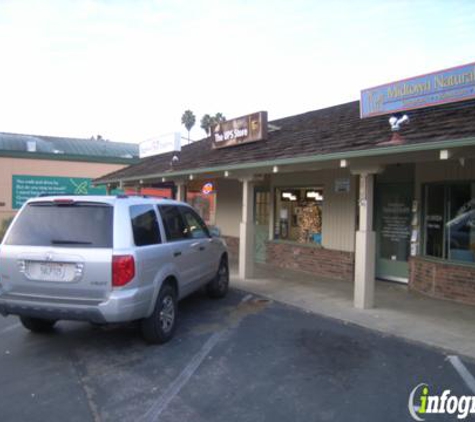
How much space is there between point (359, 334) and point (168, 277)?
107 inches

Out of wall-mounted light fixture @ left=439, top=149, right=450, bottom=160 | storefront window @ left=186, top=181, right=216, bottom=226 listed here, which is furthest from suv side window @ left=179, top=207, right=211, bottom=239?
storefront window @ left=186, top=181, right=216, bottom=226

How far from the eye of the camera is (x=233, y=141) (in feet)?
38.2

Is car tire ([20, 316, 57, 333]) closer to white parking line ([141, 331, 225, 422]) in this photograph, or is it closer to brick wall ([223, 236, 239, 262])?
white parking line ([141, 331, 225, 422])

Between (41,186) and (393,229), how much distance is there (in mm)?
18713

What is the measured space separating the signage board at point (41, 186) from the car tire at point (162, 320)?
56.9ft

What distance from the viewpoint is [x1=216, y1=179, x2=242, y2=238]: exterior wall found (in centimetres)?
1390

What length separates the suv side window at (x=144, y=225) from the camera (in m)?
4.98

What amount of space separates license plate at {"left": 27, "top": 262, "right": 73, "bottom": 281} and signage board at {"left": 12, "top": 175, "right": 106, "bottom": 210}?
57.8 feet

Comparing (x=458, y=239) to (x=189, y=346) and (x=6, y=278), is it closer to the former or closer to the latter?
(x=189, y=346)

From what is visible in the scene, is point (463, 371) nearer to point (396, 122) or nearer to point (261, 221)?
point (396, 122)

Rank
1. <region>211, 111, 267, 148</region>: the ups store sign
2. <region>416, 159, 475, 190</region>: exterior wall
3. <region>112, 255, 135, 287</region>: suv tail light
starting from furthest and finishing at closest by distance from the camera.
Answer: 1. <region>211, 111, 267, 148</region>: the ups store sign
2. <region>416, 159, 475, 190</region>: exterior wall
3. <region>112, 255, 135, 287</region>: suv tail light

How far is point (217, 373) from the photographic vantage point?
4523 millimetres

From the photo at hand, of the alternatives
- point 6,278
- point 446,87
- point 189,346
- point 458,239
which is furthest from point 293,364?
point 446,87

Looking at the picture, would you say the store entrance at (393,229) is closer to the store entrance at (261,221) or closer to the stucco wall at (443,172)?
the stucco wall at (443,172)
